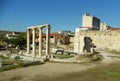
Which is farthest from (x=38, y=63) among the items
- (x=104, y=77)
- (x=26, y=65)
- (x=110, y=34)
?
(x=110, y=34)

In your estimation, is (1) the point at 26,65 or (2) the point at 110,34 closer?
(1) the point at 26,65

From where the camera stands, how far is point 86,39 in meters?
36.2

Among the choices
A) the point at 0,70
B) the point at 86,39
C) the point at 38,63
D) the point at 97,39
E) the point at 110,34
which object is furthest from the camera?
the point at 97,39

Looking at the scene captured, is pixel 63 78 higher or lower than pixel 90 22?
lower

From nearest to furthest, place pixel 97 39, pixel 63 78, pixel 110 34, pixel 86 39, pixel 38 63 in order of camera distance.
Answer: pixel 63 78 < pixel 38 63 < pixel 86 39 < pixel 110 34 < pixel 97 39

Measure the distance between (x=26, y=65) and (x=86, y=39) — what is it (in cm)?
1596

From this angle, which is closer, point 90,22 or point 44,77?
point 44,77

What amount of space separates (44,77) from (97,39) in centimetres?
4086

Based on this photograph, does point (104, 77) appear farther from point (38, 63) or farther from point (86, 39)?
point (86, 39)

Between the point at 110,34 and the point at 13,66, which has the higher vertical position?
the point at 110,34

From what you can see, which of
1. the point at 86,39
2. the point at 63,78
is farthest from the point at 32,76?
the point at 86,39

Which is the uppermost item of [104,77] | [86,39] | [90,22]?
[90,22]

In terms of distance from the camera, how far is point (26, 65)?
2292 centimetres

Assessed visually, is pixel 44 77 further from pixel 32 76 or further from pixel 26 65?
pixel 26 65
